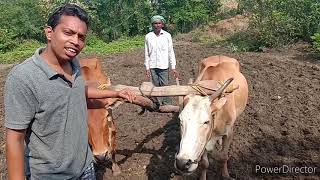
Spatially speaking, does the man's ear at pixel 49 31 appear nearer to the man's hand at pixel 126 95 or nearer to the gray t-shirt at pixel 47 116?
the gray t-shirt at pixel 47 116

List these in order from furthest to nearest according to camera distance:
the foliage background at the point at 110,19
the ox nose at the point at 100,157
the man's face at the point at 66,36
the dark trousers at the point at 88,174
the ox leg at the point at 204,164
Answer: the foliage background at the point at 110,19, the ox leg at the point at 204,164, the ox nose at the point at 100,157, the dark trousers at the point at 88,174, the man's face at the point at 66,36

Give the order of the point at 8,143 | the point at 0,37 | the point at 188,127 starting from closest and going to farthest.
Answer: the point at 8,143, the point at 188,127, the point at 0,37

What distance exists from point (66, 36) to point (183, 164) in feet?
5.14

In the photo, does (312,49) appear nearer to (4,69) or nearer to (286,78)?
(286,78)

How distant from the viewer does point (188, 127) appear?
3182 mm

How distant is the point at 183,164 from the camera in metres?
3.03

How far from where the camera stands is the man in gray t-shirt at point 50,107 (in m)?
1.84

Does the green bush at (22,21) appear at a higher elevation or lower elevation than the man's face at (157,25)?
lower

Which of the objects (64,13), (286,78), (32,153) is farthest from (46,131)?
(286,78)

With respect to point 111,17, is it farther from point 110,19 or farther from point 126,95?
point 126,95

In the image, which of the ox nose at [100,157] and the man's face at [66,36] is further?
the ox nose at [100,157]

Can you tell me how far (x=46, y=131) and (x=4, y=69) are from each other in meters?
13.1

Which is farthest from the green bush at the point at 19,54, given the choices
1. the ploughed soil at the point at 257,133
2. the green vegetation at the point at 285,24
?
the green vegetation at the point at 285,24

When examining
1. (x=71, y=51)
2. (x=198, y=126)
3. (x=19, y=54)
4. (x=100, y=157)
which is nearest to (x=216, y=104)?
(x=198, y=126)
